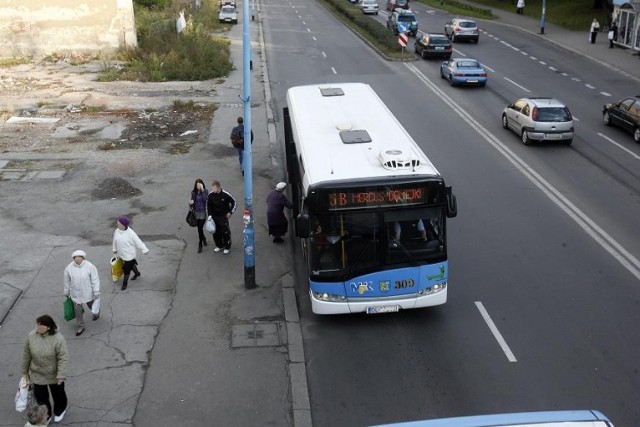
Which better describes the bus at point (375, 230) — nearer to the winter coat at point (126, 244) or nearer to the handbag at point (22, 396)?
the winter coat at point (126, 244)

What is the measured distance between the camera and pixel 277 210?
578 inches

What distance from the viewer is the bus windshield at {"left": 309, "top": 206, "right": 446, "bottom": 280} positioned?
11.0 meters

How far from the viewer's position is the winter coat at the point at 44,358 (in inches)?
342

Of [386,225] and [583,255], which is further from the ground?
[386,225]

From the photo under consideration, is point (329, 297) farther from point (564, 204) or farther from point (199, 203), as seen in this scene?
point (564, 204)

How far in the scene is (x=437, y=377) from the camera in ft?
34.2

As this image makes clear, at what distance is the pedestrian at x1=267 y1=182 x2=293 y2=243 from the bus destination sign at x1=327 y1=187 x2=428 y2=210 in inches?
137

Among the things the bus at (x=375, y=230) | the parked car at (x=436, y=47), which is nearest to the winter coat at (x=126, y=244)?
Answer: the bus at (x=375, y=230)

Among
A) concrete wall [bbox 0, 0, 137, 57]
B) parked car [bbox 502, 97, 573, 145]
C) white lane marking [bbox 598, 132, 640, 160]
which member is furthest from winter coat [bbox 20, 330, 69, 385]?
concrete wall [bbox 0, 0, 137, 57]

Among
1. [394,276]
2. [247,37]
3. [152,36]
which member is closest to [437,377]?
[394,276]

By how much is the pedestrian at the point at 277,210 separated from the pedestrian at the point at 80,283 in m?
4.33

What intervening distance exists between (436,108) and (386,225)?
698 inches

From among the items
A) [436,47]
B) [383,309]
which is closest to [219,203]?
[383,309]

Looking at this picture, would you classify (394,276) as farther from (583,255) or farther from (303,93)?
(303,93)
